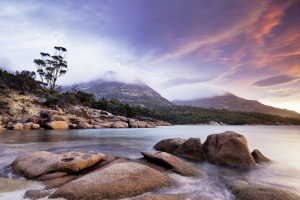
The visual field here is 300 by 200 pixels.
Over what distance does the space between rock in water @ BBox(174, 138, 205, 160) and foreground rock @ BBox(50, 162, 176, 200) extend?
3979 millimetres

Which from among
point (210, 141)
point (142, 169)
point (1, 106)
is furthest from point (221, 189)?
point (1, 106)

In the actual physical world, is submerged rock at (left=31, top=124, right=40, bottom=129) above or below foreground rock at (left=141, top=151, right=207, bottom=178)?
below

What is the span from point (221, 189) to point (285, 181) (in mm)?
3290

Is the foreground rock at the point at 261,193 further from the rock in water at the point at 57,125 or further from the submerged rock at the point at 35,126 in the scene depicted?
the submerged rock at the point at 35,126

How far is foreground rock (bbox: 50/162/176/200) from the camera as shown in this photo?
11.9 feet

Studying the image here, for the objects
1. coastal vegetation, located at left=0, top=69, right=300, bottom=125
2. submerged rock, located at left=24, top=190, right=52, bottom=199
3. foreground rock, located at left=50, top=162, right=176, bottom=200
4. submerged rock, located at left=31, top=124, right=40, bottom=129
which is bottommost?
submerged rock, located at left=31, top=124, right=40, bottom=129

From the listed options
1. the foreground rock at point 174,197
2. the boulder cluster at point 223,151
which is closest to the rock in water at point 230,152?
the boulder cluster at point 223,151

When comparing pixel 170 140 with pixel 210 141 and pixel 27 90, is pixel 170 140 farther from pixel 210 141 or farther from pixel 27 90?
pixel 27 90

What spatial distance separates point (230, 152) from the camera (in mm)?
7430

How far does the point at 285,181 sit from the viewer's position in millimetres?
5836

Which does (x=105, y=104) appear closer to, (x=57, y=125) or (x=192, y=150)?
(x=57, y=125)

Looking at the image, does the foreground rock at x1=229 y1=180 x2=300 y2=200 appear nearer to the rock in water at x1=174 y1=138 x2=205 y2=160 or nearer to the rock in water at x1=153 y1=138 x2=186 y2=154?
the rock in water at x1=174 y1=138 x2=205 y2=160

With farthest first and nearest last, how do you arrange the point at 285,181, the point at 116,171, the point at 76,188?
Result: the point at 285,181, the point at 116,171, the point at 76,188

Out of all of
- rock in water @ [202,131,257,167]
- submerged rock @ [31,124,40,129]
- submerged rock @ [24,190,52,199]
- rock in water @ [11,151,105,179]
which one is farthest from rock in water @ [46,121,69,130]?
rock in water @ [202,131,257,167]
